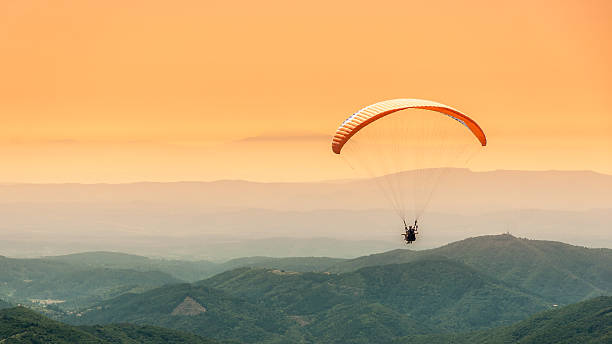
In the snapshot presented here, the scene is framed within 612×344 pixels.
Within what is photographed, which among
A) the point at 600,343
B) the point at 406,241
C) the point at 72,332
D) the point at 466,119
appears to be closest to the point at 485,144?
the point at 466,119

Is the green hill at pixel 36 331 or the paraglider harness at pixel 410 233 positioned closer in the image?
the paraglider harness at pixel 410 233

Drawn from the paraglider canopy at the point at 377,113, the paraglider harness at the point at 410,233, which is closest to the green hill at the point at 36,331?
the paraglider harness at the point at 410,233

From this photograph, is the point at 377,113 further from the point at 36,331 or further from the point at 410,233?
the point at 36,331

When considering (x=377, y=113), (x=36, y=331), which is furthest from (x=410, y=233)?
(x=36, y=331)

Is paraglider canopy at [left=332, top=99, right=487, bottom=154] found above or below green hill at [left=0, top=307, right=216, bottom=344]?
above

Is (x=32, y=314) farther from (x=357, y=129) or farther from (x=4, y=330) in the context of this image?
(x=357, y=129)

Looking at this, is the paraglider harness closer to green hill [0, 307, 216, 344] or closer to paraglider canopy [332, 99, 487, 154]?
paraglider canopy [332, 99, 487, 154]

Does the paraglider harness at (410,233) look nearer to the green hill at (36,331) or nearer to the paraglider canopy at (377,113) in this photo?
the paraglider canopy at (377,113)

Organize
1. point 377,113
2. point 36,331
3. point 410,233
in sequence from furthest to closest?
1. point 36,331
2. point 410,233
3. point 377,113

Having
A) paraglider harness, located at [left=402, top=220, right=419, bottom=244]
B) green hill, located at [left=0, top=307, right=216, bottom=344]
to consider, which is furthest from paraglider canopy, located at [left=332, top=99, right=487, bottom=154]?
green hill, located at [left=0, top=307, right=216, bottom=344]

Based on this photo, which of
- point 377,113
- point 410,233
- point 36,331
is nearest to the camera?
point 377,113

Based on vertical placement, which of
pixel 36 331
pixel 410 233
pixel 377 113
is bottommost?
pixel 36 331
